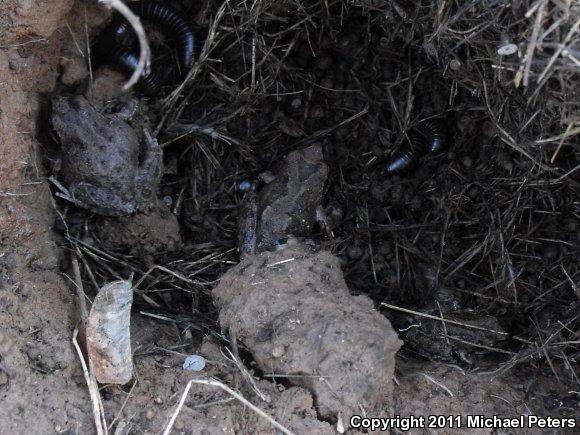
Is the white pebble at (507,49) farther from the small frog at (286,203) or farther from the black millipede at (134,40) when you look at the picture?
the black millipede at (134,40)

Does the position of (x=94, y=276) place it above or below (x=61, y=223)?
below

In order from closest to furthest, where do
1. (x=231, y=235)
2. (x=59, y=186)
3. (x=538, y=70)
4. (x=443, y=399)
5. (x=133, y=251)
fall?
1. (x=538, y=70)
2. (x=443, y=399)
3. (x=59, y=186)
4. (x=133, y=251)
5. (x=231, y=235)

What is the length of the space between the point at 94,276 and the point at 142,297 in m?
0.31

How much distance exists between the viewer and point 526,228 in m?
3.67

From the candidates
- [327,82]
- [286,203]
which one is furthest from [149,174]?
[327,82]

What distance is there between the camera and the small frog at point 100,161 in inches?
136

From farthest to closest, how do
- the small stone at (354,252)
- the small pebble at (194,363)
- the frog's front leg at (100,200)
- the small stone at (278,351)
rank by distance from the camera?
the small stone at (354,252), the frog's front leg at (100,200), the small pebble at (194,363), the small stone at (278,351)

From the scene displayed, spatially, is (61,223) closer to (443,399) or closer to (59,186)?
(59,186)

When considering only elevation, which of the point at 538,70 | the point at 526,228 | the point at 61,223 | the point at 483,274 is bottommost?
the point at 483,274

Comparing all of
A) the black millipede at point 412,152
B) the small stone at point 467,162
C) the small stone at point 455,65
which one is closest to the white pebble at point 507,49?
the small stone at point 455,65

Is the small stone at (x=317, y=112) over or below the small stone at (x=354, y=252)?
over

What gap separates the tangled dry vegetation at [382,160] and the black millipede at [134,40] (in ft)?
0.42

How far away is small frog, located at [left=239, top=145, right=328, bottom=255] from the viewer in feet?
12.9

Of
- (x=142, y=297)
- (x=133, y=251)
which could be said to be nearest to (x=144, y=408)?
(x=142, y=297)
